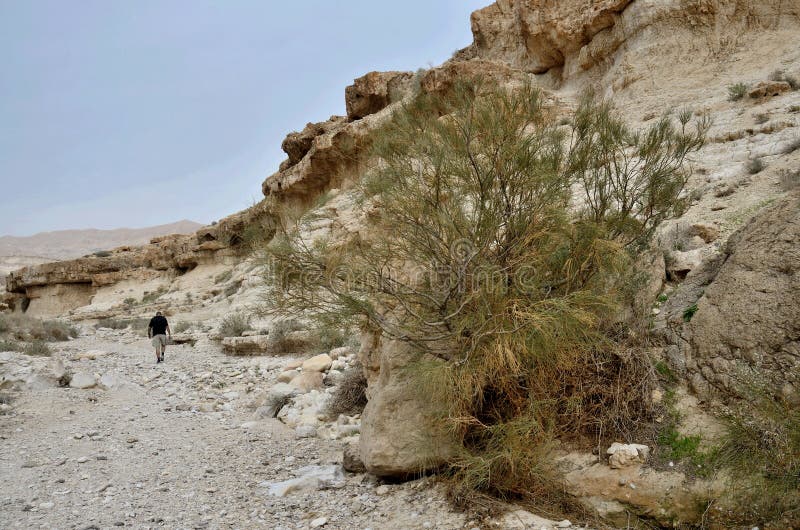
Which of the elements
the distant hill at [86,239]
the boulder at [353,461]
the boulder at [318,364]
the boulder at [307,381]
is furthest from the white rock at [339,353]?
the distant hill at [86,239]

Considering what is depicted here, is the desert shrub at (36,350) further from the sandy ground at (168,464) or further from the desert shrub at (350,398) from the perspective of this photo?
the desert shrub at (350,398)

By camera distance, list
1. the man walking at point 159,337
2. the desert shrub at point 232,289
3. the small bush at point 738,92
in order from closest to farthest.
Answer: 1. the man walking at point 159,337
2. the small bush at point 738,92
3. the desert shrub at point 232,289

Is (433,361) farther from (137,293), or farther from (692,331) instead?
(137,293)

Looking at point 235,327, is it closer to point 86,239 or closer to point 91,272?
point 91,272

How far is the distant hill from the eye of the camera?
102 metres

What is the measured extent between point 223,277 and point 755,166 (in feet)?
65.5

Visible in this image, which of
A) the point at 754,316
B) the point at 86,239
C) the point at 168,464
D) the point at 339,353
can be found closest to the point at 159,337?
the point at 339,353

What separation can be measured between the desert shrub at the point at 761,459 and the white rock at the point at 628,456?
407 mm

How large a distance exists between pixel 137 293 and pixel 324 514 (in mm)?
25338

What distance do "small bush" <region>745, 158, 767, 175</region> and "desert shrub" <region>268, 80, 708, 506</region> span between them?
514cm

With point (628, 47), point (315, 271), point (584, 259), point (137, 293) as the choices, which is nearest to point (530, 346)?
point (584, 259)

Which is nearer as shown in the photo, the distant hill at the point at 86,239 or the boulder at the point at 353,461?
the boulder at the point at 353,461

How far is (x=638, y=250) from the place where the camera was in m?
4.74

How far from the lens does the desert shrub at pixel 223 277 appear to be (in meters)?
21.2
